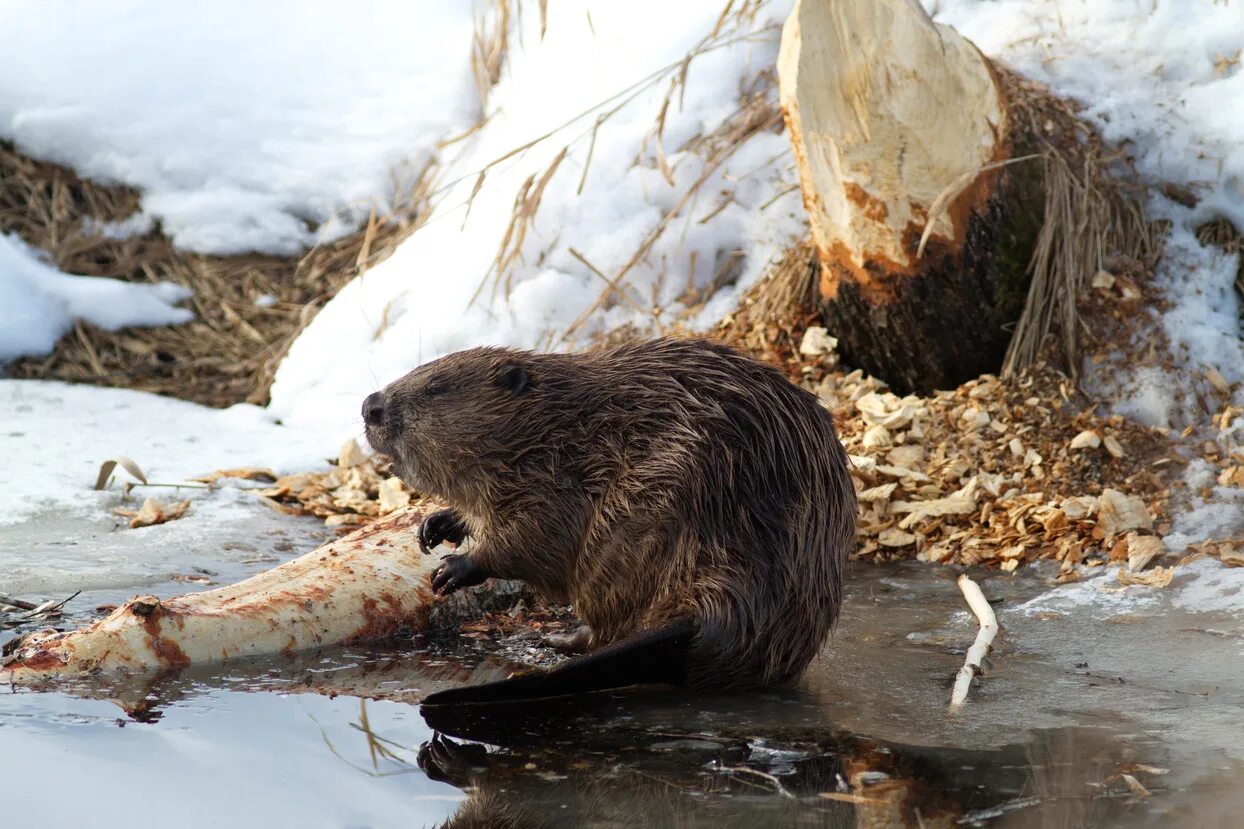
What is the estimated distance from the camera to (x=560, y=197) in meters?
5.15

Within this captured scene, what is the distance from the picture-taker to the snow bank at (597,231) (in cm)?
483

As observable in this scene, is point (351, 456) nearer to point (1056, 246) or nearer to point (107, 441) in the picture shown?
point (107, 441)

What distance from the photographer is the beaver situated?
8.23 ft

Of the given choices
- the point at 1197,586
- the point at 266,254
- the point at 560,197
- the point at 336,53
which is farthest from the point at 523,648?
the point at 336,53

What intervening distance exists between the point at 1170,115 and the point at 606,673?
310 centimetres

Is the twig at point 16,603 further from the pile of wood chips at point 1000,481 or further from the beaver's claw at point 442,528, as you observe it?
the pile of wood chips at point 1000,481

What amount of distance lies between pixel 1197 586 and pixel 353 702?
1.96 meters

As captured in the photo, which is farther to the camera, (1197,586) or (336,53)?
(336,53)

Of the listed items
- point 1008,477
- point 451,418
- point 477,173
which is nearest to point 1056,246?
point 1008,477

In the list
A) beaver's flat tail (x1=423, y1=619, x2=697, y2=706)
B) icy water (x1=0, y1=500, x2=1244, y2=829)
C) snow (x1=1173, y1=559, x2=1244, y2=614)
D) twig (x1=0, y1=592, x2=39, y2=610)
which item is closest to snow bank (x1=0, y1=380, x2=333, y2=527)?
twig (x1=0, y1=592, x2=39, y2=610)

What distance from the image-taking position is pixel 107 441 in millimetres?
4641

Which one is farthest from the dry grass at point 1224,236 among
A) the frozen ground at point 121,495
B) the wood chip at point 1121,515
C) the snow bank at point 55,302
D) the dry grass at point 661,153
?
the snow bank at point 55,302

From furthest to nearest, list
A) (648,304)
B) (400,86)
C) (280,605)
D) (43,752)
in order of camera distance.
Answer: (400,86) → (648,304) → (280,605) → (43,752)

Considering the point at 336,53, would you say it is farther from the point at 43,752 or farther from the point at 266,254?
the point at 43,752
